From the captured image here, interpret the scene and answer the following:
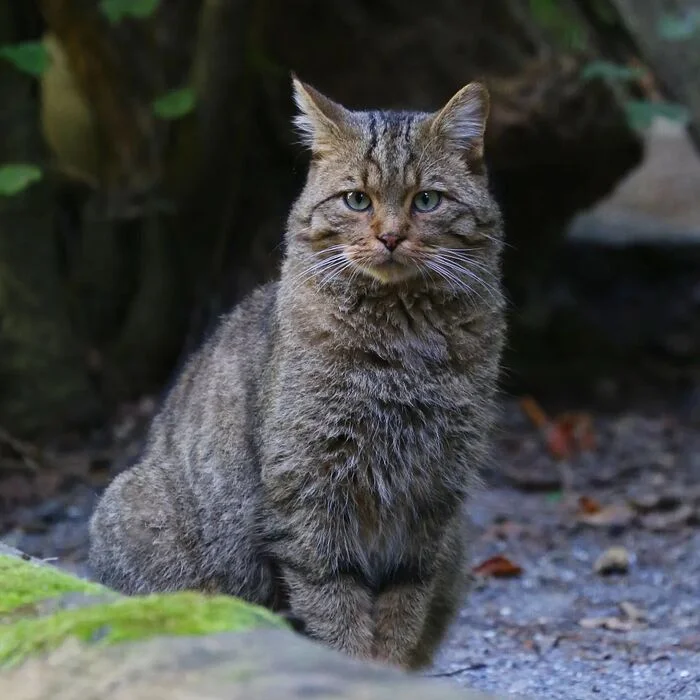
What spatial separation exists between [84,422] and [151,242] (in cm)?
134

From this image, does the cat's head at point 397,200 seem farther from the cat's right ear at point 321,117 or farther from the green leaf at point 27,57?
the green leaf at point 27,57

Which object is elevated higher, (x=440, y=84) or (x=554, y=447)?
(x=440, y=84)

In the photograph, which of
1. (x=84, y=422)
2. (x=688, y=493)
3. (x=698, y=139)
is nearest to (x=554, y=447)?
(x=688, y=493)

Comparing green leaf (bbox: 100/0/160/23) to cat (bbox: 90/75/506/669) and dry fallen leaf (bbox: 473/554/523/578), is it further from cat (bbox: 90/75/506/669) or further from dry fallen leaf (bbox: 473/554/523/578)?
dry fallen leaf (bbox: 473/554/523/578)

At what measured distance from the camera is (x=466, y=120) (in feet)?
13.5

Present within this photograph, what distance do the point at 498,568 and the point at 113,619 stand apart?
12.1ft

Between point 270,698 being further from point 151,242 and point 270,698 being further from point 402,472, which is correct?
point 151,242

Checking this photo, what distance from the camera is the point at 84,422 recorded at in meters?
7.43

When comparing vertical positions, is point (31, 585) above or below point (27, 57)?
below

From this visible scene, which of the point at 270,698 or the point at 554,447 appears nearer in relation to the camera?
the point at 270,698

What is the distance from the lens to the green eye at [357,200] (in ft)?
13.1

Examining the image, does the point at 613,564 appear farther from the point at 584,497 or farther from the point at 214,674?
the point at 214,674

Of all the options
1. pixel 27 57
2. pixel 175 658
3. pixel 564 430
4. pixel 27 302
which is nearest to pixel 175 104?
pixel 27 57

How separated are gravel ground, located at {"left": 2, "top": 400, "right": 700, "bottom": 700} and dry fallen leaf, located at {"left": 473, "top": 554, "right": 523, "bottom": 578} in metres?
0.03
